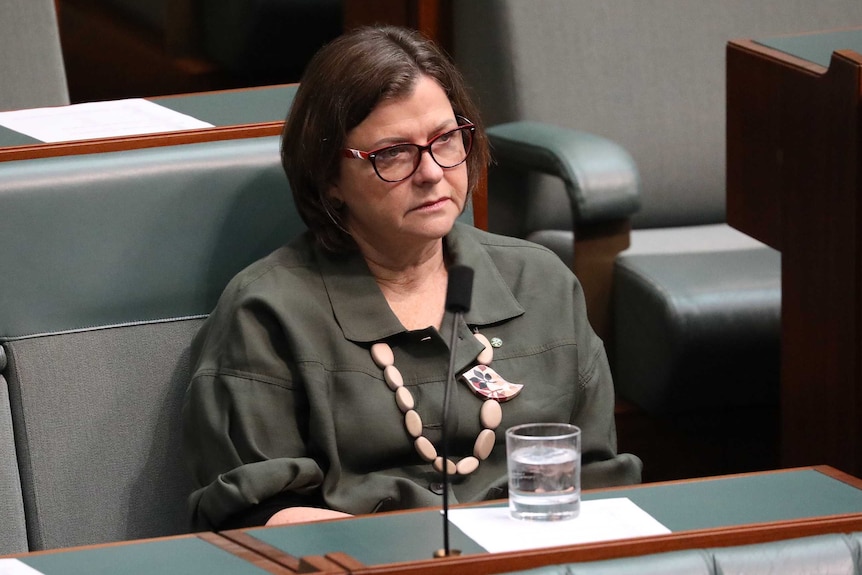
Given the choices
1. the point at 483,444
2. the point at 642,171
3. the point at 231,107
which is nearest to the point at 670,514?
the point at 483,444

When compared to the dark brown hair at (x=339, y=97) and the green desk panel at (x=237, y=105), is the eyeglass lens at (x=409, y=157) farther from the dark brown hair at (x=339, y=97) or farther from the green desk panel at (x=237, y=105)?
the green desk panel at (x=237, y=105)

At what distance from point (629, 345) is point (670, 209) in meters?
0.36

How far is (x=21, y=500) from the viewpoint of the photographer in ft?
5.26

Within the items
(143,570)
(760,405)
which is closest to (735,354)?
(760,405)

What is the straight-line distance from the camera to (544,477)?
1.21 m

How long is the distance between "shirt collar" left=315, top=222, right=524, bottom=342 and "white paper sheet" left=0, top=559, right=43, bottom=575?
17.9 inches

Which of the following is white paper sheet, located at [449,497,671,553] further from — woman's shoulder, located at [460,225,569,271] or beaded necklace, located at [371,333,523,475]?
woman's shoulder, located at [460,225,569,271]

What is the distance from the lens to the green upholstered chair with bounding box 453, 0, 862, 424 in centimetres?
219

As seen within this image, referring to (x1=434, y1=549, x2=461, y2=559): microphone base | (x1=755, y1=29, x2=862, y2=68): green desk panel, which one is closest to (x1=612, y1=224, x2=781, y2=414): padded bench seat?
(x1=755, y1=29, x2=862, y2=68): green desk panel

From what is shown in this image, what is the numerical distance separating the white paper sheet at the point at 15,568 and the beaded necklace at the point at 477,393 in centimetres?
45

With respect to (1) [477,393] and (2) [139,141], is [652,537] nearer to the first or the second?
(1) [477,393]

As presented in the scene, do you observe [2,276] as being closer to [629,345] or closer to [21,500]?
[21,500]

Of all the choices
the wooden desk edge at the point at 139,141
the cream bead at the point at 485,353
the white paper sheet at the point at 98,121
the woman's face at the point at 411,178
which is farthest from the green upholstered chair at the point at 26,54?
the cream bead at the point at 485,353

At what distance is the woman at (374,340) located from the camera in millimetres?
1493
